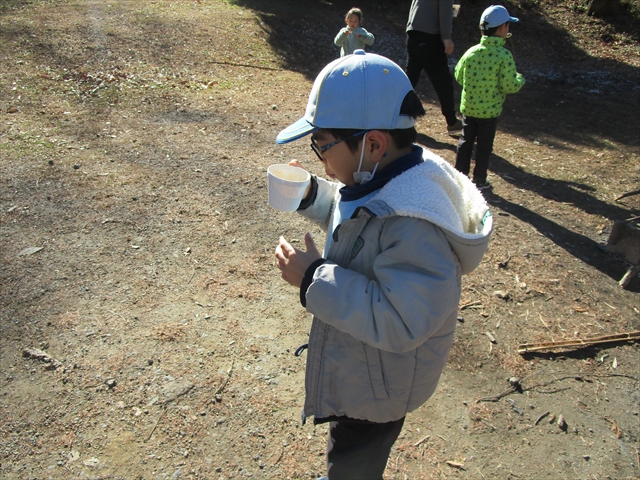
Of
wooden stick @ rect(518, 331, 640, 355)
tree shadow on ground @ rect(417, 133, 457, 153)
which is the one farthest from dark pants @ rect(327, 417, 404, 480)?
tree shadow on ground @ rect(417, 133, 457, 153)

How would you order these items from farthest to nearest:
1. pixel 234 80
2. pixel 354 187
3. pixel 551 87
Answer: pixel 551 87 < pixel 234 80 < pixel 354 187

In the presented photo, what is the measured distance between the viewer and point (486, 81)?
18.3 feet

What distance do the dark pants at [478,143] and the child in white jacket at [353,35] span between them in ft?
9.62

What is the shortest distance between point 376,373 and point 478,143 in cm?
453

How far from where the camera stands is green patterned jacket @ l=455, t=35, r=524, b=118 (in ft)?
18.1

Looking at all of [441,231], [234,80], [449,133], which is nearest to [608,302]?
[441,231]

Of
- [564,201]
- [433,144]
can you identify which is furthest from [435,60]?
[564,201]

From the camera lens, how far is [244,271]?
4180 millimetres

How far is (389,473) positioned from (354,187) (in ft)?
5.53

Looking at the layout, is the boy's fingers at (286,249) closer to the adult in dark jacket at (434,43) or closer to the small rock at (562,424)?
the small rock at (562,424)

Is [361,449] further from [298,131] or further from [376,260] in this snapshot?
[298,131]

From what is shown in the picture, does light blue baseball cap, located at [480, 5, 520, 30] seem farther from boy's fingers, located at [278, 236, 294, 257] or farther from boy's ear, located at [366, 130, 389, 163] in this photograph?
boy's fingers, located at [278, 236, 294, 257]

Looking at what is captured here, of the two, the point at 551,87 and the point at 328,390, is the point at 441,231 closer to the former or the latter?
the point at 328,390

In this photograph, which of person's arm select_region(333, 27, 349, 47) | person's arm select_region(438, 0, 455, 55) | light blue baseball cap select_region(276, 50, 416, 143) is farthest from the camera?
person's arm select_region(333, 27, 349, 47)
